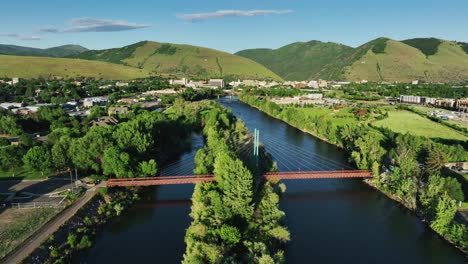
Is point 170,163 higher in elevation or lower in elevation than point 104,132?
lower

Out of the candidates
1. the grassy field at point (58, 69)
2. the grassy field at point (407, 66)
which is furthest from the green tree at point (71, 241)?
the grassy field at point (407, 66)

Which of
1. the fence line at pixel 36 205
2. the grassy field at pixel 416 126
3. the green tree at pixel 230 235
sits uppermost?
the grassy field at pixel 416 126

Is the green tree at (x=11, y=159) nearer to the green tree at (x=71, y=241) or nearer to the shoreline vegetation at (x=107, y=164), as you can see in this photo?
the shoreline vegetation at (x=107, y=164)

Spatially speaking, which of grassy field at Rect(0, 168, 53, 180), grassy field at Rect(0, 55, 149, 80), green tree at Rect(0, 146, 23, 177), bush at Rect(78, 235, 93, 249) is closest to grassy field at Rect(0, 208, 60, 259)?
bush at Rect(78, 235, 93, 249)

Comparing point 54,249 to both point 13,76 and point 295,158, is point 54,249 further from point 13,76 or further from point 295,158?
point 13,76

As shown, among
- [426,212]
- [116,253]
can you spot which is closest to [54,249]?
[116,253]

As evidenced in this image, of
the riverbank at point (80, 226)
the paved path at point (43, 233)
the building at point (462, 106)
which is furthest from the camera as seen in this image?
the building at point (462, 106)

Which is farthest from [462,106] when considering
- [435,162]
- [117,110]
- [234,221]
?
[234,221]

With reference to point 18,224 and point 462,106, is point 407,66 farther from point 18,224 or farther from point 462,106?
point 18,224
